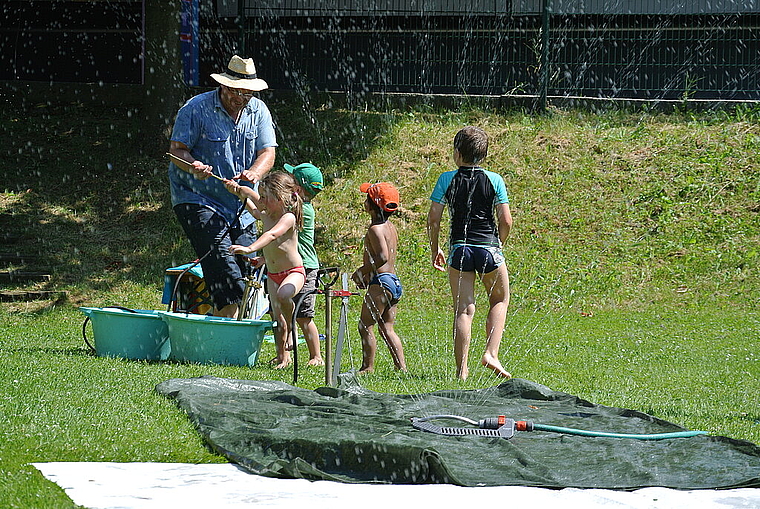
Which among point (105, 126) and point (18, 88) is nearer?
point (105, 126)

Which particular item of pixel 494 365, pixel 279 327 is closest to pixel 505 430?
pixel 494 365

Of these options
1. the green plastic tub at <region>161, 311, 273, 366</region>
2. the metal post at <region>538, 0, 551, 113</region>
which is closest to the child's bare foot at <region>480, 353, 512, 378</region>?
the green plastic tub at <region>161, 311, 273, 366</region>

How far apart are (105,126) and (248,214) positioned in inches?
373

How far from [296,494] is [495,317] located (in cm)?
349

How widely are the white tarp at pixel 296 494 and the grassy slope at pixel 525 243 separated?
1292 millimetres

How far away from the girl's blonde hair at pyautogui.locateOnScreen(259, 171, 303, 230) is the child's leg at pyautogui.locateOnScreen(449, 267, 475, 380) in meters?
1.24

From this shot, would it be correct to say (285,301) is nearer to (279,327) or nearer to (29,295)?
(279,327)

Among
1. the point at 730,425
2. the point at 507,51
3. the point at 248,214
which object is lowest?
the point at 730,425

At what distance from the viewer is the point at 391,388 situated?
682cm

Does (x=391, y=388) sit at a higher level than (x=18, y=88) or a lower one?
lower

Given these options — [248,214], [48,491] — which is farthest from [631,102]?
[48,491]

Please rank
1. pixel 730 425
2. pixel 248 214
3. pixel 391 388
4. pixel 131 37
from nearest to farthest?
pixel 730 425 → pixel 391 388 → pixel 248 214 → pixel 131 37

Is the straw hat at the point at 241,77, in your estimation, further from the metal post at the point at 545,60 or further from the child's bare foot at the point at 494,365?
the metal post at the point at 545,60

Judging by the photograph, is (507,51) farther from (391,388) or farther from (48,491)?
(48,491)
